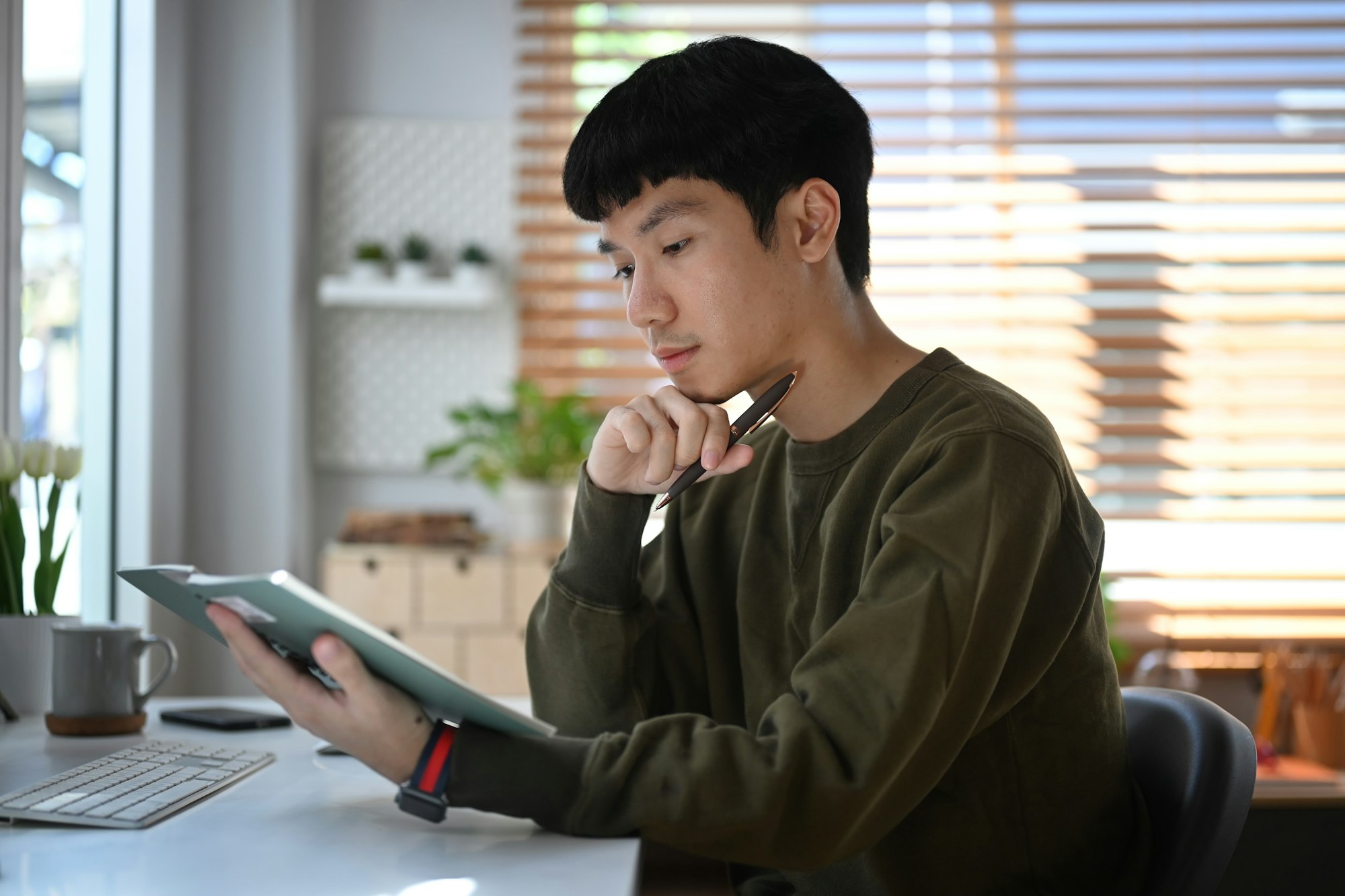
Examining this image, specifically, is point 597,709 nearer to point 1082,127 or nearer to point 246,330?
point 246,330

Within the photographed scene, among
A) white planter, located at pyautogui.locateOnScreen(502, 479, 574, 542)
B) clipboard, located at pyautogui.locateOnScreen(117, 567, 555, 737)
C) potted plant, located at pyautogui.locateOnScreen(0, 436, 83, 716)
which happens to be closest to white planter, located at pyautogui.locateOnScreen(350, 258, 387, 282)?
white planter, located at pyautogui.locateOnScreen(502, 479, 574, 542)

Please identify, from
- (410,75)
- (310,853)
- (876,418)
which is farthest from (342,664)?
(410,75)

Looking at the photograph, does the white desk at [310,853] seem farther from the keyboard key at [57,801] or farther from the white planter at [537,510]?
the white planter at [537,510]

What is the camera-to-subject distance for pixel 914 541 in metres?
0.92

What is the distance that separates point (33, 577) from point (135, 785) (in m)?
0.57

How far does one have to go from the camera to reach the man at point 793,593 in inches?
34.0

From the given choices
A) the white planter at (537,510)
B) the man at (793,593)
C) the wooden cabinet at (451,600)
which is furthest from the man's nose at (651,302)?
the white planter at (537,510)

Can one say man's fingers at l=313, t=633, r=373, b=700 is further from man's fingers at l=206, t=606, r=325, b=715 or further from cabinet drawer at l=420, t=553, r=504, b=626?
cabinet drawer at l=420, t=553, r=504, b=626

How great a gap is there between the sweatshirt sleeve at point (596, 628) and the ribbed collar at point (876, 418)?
18 cm

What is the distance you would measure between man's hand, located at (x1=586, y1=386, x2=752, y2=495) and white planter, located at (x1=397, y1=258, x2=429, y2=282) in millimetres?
2067

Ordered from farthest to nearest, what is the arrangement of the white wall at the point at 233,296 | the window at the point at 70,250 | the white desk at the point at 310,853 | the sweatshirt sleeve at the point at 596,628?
1. the white wall at the point at 233,296
2. the window at the point at 70,250
3. the sweatshirt sleeve at the point at 596,628
4. the white desk at the point at 310,853

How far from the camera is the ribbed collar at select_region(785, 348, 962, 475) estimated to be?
3.84 ft

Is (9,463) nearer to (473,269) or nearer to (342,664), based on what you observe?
(342,664)

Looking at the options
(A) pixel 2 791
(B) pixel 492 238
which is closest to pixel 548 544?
(B) pixel 492 238
